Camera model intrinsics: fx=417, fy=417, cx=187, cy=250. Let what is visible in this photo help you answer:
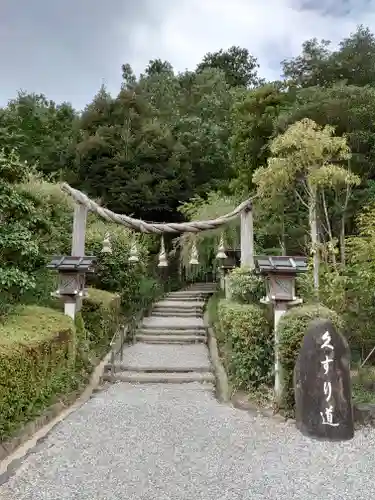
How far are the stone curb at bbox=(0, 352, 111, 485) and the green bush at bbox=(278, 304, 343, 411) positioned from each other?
2.83 metres

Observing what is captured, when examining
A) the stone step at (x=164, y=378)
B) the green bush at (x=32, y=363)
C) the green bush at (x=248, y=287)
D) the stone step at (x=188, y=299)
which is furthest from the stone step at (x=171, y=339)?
the stone step at (x=188, y=299)

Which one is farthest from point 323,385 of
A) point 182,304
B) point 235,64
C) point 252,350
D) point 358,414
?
point 235,64

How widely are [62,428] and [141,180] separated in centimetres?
1321

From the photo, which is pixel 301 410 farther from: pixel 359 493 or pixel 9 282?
pixel 9 282

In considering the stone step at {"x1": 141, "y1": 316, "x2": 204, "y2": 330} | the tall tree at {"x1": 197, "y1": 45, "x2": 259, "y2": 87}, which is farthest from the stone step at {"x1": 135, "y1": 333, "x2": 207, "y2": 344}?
the tall tree at {"x1": 197, "y1": 45, "x2": 259, "y2": 87}

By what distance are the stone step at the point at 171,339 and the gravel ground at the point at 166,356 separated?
8.7 inches

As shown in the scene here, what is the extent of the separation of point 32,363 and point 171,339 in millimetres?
5717

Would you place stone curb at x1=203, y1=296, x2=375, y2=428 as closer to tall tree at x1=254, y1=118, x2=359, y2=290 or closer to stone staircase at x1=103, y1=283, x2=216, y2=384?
stone staircase at x1=103, y1=283, x2=216, y2=384

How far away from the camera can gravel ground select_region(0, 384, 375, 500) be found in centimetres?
343

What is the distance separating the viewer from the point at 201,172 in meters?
19.9

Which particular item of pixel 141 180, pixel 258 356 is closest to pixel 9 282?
pixel 258 356

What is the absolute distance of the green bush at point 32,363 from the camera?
4.07 metres

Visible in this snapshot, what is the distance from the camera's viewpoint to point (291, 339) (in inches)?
203

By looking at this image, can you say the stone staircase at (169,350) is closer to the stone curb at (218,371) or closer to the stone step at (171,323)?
the stone step at (171,323)
